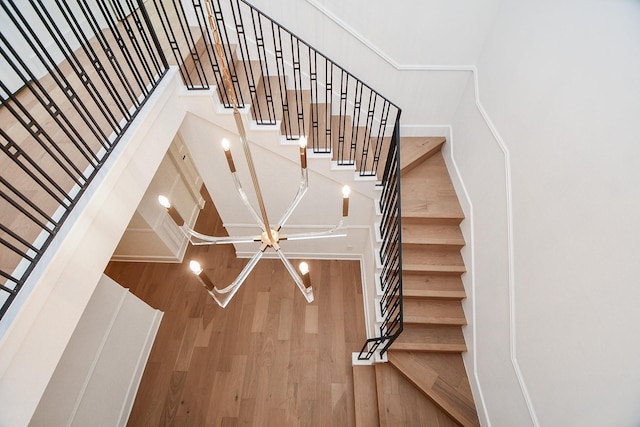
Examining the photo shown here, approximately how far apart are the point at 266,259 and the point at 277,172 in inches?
67.8

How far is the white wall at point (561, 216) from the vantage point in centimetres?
165

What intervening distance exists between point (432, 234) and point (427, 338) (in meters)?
1.14

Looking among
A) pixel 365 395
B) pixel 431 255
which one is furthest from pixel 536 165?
pixel 365 395

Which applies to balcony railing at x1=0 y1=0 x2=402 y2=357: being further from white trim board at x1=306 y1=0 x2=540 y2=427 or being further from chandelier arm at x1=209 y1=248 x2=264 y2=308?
chandelier arm at x1=209 y1=248 x2=264 y2=308

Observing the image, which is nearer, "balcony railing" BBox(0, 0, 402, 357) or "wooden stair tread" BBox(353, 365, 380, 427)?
"balcony railing" BBox(0, 0, 402, 357)

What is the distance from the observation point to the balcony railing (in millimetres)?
1726

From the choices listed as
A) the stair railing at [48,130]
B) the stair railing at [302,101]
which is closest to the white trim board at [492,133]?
the stair railing at [302,101]

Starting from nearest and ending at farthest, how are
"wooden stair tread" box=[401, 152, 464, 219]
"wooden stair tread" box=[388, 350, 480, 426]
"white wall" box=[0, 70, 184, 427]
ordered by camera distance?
"white wall" box=[0, 70, 184, 427] < "wooden stair tread" box=[388, 350, 480, 426] < "wooden stair tread" box=[401, 152, 464, 219]

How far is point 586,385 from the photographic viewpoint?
183 cm

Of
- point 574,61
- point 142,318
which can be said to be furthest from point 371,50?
point 142,318

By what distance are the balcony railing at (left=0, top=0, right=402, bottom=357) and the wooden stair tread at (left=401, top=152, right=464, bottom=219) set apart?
357 millimetres

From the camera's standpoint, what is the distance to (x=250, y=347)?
162 inches

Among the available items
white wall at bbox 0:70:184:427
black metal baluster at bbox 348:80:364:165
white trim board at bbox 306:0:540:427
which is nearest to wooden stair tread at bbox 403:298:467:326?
white trim board at bbox 306:0:540:427

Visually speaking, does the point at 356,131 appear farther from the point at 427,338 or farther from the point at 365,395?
the point at 365,395
